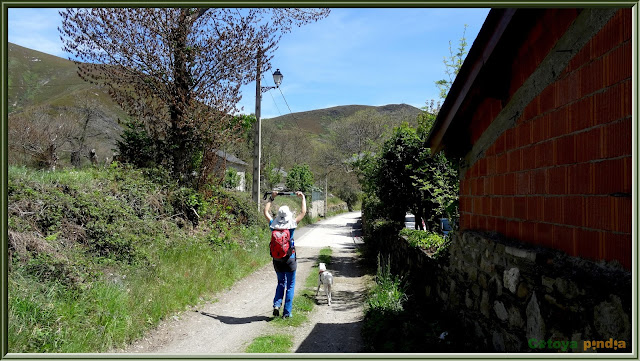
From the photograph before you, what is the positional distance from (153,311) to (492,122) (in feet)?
17.7

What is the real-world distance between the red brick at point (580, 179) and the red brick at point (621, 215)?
0.26m

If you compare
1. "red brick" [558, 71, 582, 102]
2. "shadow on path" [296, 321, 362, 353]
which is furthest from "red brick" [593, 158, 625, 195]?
"shadow on path" [296, 321, 362, 353]

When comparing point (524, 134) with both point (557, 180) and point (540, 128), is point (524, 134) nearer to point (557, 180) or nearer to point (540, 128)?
point (540, 128)

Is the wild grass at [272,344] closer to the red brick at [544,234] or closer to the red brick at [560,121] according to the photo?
the red brick at [544,234]

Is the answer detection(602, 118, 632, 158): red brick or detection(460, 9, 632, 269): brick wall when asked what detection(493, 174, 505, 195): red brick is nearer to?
detection(460, 9, 632, 269): brick wall

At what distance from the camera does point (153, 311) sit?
20.2 ft

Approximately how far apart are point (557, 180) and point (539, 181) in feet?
1.02

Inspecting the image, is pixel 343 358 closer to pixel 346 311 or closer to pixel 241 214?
pixel 346 311

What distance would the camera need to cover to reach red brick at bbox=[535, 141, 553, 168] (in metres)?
3.30

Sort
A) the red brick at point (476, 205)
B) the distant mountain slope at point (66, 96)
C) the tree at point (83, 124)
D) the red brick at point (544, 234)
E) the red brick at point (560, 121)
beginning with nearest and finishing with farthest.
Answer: the red brick at point (560, 121), the red brick at point (544, 234), the red brick at point (476, 205), the tree at point (83, 124), the distant mountain slope at point (66, 96)

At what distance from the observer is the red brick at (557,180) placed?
120 inches

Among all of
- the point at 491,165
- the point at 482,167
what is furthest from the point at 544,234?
the point at 482,167

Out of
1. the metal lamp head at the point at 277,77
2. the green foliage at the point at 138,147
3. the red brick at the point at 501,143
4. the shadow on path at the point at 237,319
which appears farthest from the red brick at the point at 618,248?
the metal lamp head at the point at 277,77

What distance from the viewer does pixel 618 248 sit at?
247 cm
